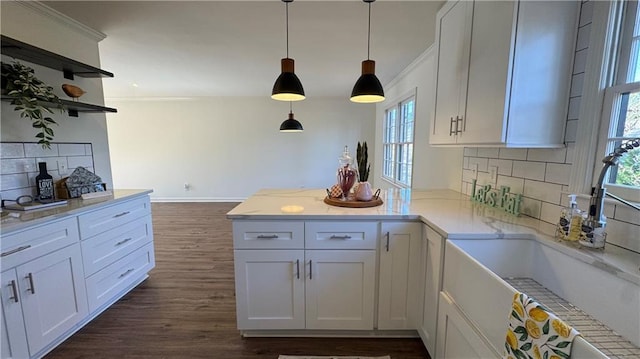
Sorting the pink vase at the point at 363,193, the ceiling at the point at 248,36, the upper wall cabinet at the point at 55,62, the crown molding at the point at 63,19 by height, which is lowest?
the pink vase at the point at 363,193

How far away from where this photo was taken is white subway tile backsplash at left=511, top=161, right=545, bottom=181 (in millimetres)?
1591

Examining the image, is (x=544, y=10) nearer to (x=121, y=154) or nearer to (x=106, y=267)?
(x=106, y=267)

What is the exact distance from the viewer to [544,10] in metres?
1.34

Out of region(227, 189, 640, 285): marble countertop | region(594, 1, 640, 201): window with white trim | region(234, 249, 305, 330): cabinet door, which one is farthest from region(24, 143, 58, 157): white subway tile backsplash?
region(594, 1, 640, 201): window with white trim

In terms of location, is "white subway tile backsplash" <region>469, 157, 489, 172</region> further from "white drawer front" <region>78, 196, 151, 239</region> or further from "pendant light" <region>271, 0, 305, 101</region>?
"white drawer front" <region>78, 196, 151, 239</region>

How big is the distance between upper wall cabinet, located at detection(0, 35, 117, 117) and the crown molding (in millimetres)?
391

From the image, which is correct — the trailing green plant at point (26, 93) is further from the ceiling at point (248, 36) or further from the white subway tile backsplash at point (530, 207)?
the white subway tile backsplash at point (530, 207)

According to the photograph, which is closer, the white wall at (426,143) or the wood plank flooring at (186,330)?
the wood plank flooring at (186,330)

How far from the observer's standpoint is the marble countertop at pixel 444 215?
3.63 ft

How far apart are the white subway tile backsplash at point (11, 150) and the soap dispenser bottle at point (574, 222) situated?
3472 mm

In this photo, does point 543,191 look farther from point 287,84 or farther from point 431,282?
point 287,84

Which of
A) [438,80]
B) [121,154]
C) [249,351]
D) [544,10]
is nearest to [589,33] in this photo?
[544,10]

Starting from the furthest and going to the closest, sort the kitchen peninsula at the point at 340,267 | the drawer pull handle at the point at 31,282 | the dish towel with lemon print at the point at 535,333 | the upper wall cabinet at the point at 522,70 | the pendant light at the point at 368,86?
the pendant light at the point at 368,86 < the kitchen peninsula at the point at 340,267 < the drawer pull handle at the point at 31,282 < the upper wall cabinet at the point at 522,70 < the dish towel with lemon print at the point at 535,333

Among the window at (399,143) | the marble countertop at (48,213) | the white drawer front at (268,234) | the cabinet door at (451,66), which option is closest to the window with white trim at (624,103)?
the cabinet door at (451,66)
